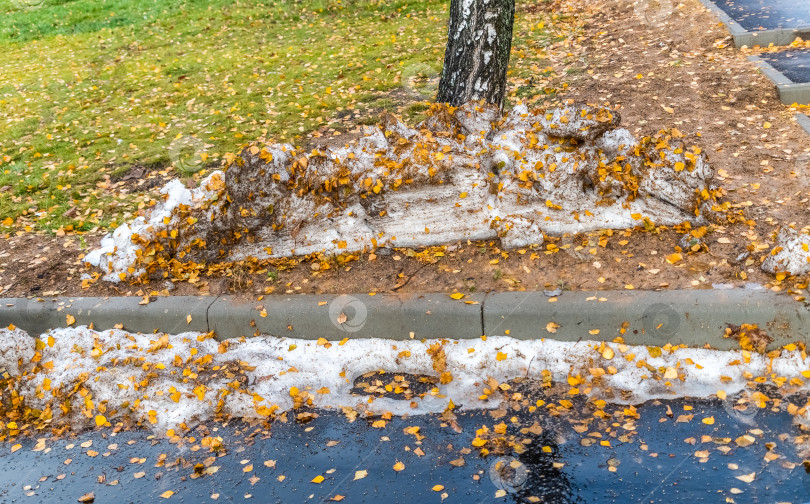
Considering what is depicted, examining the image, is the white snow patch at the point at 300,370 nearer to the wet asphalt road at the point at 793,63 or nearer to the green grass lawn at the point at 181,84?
the green grass lawn at the point at 181,84

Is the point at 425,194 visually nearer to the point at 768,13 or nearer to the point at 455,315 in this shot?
the point at 455,315

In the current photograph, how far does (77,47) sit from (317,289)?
11062 millimetres

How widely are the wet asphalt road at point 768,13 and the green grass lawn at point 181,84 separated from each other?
9.91ft

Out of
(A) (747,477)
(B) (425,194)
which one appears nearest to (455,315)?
(B) (425,194)

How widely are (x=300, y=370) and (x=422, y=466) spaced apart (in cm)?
121

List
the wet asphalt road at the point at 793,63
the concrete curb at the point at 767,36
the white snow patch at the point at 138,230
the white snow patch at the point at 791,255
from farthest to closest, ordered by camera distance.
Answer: the concrete curb at the point at 767,36 → the wet asphalt road at the point at 793,63 → the white snow patch at the point at 138,230 → the white snow patch at the point at 791,255

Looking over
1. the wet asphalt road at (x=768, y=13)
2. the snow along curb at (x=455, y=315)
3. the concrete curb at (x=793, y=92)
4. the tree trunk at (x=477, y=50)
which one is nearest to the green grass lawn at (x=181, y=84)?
the tree trunk at (x=477, y=50)

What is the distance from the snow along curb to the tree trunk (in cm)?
230

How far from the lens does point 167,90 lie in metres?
9.55

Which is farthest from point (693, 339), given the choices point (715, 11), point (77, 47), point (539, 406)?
point (77, 47)

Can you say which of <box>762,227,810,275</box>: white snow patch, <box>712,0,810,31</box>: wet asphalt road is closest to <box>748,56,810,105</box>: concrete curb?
<box>712,0,810,31</box>: wet asphalt road

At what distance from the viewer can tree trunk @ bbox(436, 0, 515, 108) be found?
5.77 m

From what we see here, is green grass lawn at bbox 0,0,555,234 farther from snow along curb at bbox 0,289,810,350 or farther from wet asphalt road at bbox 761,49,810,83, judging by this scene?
wet asphalt road at bbox 761,49,810,83

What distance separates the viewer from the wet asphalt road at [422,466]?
3125 millimetres
